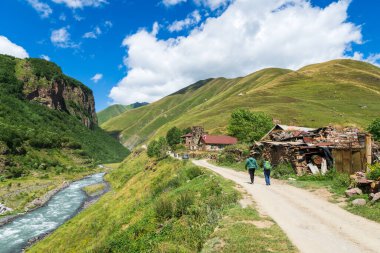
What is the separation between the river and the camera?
129 ft

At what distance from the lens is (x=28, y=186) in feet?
273

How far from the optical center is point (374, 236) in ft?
41.7

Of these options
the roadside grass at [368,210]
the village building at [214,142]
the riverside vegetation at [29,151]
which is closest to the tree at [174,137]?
the village building at [214,142]

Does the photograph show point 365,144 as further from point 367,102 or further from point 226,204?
point 367,102

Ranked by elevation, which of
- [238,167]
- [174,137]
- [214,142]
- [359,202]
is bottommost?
[359,202]

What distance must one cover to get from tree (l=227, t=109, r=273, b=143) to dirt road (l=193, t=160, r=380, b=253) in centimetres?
7128

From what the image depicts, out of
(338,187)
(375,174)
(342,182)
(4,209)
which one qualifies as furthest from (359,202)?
(4,209)

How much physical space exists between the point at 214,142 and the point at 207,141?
2.61 m

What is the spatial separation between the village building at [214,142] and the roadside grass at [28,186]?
4626cm

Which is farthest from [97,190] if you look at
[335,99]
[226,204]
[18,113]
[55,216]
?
[335,99]

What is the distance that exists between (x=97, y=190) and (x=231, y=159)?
128ft

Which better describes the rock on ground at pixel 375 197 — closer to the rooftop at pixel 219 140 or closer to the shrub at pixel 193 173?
the shrub at pixel 193 173

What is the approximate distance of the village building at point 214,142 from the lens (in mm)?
110875

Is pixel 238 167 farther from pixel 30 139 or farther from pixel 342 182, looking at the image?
pixel 30 139
